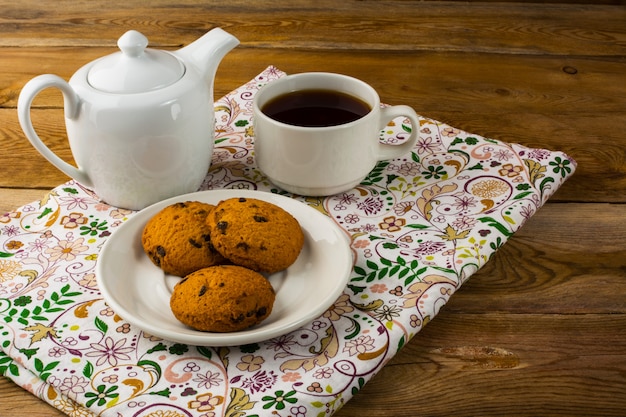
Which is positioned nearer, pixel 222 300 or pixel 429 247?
pixel 222 300

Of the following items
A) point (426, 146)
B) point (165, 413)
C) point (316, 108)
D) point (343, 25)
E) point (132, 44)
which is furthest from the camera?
point (343, 25)

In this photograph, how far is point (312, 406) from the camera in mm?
690

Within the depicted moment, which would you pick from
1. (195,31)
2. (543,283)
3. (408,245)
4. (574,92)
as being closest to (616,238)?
(543,283)

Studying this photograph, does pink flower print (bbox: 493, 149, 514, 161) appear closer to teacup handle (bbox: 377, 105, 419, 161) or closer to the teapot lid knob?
teacup handle (bbox: 377, 105, 419, 161)

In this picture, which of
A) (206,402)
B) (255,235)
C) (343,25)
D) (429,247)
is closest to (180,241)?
(255,235)

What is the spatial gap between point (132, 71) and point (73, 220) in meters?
0.20

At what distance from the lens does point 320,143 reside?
92cm

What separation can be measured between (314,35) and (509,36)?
14.6 inches

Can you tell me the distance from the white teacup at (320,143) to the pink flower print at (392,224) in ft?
0.22

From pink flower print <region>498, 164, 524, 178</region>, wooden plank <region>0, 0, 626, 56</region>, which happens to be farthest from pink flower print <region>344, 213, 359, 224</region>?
wooden plank <region>0, 0, 626, 56</region>

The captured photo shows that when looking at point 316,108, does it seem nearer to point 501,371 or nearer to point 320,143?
point 320,143

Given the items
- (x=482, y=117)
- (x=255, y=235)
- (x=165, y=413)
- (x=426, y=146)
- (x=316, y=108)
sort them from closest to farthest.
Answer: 1. (x=165, y=413)
2. (x=255, y=235)
3. (x=316, y=108)
4. (x=426, y=146)
5. (x=482, y=117)

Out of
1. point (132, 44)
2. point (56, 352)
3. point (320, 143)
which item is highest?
point (132, 44)

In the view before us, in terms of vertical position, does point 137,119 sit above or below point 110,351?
above
